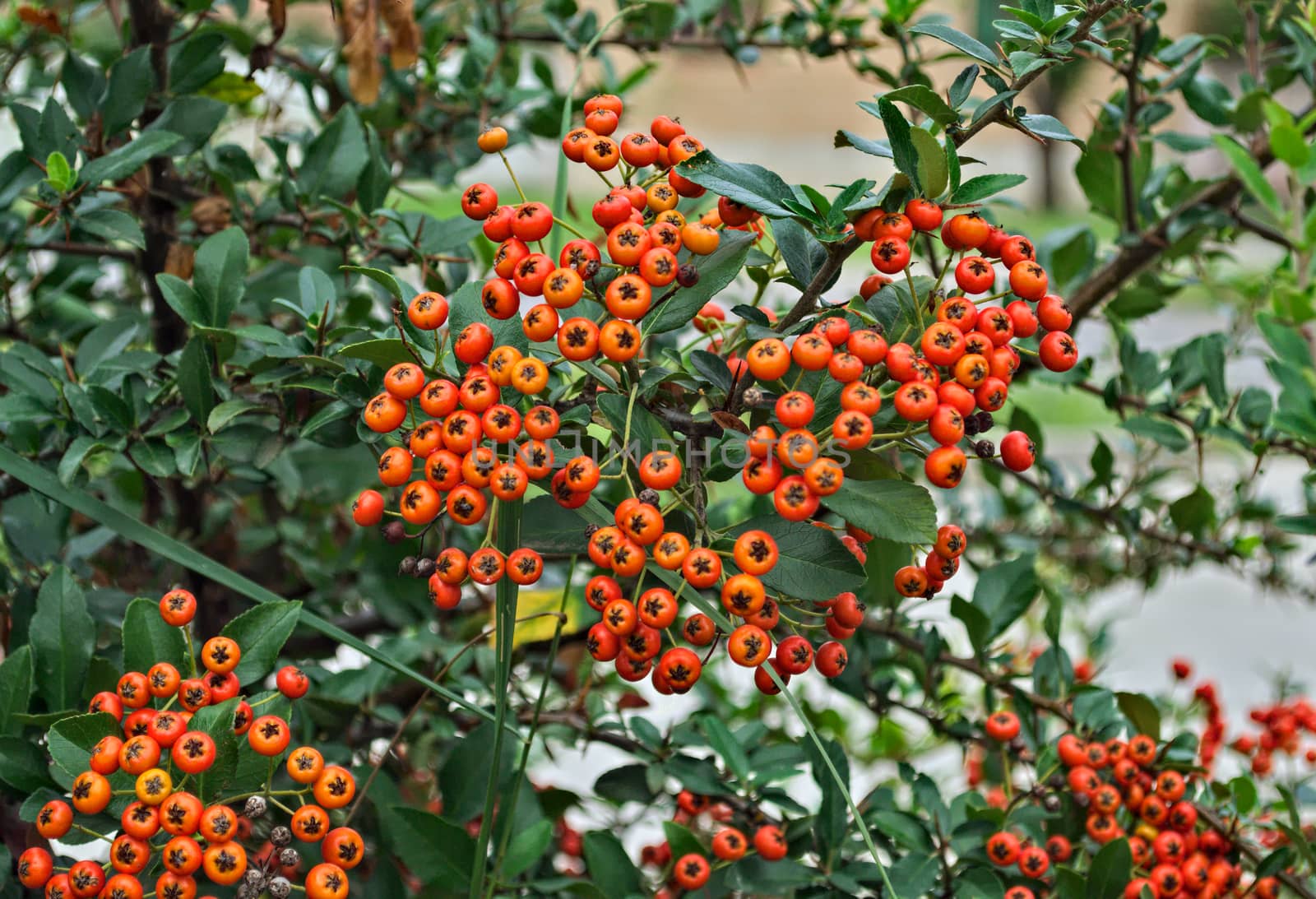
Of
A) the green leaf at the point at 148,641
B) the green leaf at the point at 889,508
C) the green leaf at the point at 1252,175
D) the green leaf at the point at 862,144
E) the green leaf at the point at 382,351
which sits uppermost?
the green leaf at the point at 862,144

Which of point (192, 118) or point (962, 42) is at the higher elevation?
point (962, 42)

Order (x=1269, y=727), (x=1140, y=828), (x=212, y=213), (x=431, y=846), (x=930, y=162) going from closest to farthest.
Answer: (x=930, y=162), (x=431, y=846), (x=1140, y=828), (x=212, y=213), (x=1269, y=727)

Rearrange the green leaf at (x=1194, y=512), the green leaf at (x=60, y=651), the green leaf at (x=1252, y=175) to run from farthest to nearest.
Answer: the green leaf at (x=1194, y=512)
the green leaf at (x=1252, y=175)
the green leaf at (x=60, y=651)

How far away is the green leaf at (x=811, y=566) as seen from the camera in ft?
2.19

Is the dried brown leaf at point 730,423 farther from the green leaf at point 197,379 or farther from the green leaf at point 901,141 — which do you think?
the green leaf at point 197,379

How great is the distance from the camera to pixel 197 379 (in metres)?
0.80

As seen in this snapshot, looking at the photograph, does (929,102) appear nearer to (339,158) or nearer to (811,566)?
(811,566)

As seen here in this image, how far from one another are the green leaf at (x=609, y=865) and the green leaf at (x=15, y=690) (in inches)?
15.7

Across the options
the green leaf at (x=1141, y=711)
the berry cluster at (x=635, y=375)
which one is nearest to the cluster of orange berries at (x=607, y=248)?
the berry cluster at (x=635, y=375)

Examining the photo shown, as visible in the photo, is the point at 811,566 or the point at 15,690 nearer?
the point at 811,566

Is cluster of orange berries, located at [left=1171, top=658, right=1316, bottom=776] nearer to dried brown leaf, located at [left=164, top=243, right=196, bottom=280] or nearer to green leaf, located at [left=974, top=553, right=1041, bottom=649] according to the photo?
green leaf, located at [left=974, top=553, right=1041, bottom=649]

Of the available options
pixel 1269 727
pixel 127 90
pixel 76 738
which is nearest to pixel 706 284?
pixel 76 738

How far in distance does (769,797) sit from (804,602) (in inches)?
9.6

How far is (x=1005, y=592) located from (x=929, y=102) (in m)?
0.53
